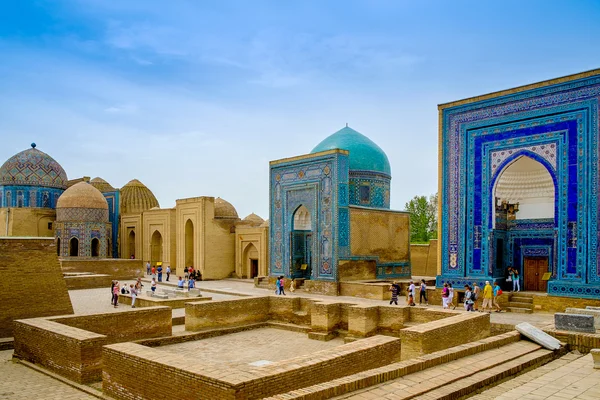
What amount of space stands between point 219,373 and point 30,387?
151 inches

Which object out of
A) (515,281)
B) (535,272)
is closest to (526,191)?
(535,272)

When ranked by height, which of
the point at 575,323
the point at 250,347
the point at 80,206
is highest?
the point at 80,206

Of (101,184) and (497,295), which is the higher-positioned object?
(101,184)

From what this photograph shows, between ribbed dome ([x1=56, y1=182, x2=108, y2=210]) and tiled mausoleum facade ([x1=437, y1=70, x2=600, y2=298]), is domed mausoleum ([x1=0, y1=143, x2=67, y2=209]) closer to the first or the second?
ribbed dome ([x1=56, y1=182, x2=108, y2=210])

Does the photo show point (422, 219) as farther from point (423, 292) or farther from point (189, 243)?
point (423, 292)

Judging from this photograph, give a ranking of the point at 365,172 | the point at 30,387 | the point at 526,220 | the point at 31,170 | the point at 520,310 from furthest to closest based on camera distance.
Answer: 1. the point at 31,170
2. the point at 365,172
3. the point at 526,220
4. the point at 520,310
5. the point at 30,387

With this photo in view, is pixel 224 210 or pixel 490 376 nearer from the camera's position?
pixel 490 376

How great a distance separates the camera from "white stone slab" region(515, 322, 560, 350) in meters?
7.49

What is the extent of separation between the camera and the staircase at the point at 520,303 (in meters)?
12.8

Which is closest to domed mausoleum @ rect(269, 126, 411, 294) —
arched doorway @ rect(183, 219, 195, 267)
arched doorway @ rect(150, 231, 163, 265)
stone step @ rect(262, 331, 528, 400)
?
arched doorway @ rect(183, 219, 195, 267)

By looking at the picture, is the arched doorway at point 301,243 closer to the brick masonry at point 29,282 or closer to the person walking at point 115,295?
the person walking at point 115,295

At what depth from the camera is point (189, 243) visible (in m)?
25.8

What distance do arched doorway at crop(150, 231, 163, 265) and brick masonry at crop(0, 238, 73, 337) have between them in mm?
16932

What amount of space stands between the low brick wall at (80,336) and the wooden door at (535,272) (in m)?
9.92
